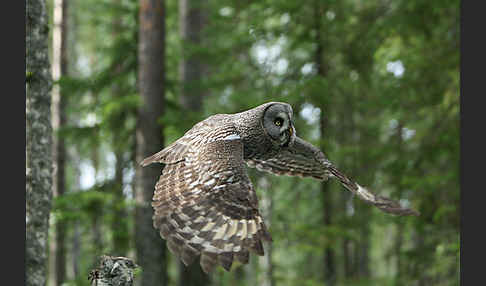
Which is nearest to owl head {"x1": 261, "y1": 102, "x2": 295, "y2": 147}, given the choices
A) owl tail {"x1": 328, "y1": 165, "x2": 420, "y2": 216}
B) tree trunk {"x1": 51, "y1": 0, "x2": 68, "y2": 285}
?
owl tail {"x1": 328, "y1": 165, "x2": 420, "y2": 216}

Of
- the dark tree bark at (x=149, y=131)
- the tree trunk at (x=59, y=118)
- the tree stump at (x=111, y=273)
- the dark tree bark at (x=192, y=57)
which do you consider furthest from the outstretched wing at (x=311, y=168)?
the tree trunk at (x=59, y=118)

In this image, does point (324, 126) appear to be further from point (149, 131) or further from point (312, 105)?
point (149, 131)

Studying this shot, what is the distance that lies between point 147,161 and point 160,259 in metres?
5.75

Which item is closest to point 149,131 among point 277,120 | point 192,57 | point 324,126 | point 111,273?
point 192,57

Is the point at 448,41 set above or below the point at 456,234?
above

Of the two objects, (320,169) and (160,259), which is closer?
(320,169)

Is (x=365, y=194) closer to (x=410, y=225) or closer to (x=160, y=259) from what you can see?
(x=410, y=225)

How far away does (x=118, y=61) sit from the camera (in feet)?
41.5

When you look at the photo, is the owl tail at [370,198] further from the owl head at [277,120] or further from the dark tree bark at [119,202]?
the dark tree bark at [119,202]

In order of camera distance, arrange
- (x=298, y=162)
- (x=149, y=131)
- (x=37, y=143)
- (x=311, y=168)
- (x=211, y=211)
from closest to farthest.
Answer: (x=211, y=211), (x=37, y=143), (x=311, y=168), (x=298, y=162), (x=149, y=131)

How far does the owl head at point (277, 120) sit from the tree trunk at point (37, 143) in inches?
104

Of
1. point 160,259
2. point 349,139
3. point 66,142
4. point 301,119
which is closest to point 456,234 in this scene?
point 301,119

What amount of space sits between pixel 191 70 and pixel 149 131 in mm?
3091

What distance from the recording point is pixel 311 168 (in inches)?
294
